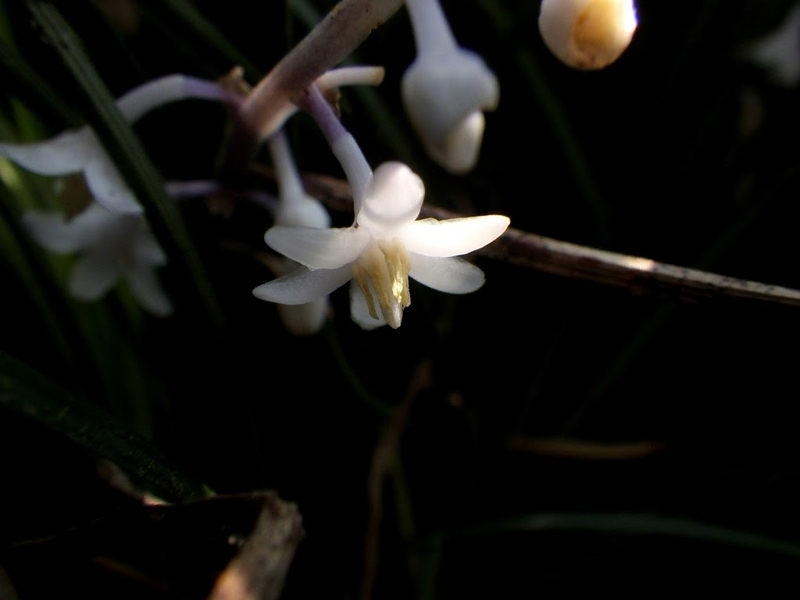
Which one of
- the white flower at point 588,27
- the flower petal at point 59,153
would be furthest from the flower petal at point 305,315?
the white flower at point 588,27

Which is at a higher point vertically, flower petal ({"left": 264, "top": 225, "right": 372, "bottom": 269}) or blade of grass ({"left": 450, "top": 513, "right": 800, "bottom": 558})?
blade of grass ({"left": 450, "top": 513, "right": 800, "bottom": 558})

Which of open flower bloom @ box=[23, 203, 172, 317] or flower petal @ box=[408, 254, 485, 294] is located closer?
flower petal @ box=[408, 254, 485, 294]

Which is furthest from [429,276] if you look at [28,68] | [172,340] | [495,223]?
[172,340]

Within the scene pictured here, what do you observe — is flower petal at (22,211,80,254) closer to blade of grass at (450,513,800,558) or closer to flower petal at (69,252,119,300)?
flower petal at (69,252,119,300)

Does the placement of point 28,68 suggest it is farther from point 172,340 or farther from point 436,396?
point 436,396

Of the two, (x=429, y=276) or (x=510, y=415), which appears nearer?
(x=429, y=276)

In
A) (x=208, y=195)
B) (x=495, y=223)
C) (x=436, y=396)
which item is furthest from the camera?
(x=436, y=396)

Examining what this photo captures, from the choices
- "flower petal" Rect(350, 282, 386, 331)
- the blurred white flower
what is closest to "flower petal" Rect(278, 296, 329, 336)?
"flower petal" Rect(350, 282, 386, 331)
